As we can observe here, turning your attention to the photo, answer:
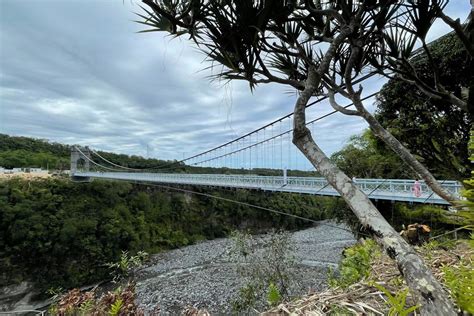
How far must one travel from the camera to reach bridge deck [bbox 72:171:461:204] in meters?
4.70

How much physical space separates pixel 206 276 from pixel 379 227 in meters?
9.18

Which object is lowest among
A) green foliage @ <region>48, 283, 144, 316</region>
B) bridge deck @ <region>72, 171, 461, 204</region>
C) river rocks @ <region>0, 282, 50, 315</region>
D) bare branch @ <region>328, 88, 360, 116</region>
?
river rocks @ <region>0, 282, 50, 315</region>

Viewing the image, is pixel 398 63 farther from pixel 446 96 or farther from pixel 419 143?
pixel 419 143

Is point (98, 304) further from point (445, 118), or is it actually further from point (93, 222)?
point (93, 222)

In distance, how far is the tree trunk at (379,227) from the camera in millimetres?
533

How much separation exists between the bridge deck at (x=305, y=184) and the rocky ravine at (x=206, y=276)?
3.54 feet

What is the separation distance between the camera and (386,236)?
0.62 metres

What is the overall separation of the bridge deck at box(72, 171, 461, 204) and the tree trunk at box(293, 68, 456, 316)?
45.1 inches

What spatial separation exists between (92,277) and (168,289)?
163 inches

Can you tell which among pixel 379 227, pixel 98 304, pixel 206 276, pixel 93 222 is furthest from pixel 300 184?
pixel 93 222

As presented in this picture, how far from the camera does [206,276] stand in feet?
29.1

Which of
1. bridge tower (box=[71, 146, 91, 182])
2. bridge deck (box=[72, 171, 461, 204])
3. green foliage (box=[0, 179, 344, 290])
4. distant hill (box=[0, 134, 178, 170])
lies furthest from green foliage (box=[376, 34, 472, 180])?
bridge tower (box=[71, 146, 91, 182])

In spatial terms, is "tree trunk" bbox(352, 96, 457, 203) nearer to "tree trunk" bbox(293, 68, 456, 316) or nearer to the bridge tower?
"tree trunk" bbox(293, 68, 456, 316)

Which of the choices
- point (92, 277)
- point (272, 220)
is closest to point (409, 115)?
point (92, 277)
